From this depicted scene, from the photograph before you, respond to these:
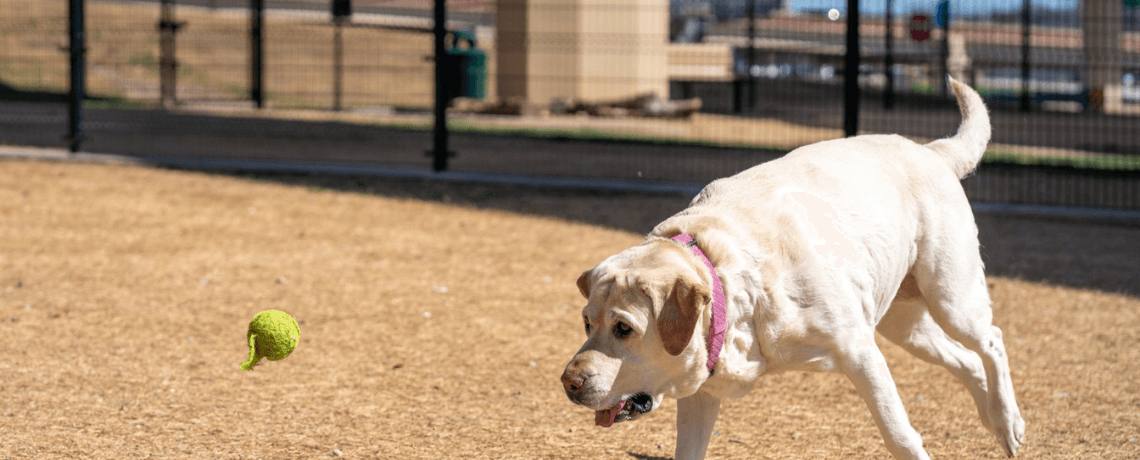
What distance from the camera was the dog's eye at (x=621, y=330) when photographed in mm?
3262

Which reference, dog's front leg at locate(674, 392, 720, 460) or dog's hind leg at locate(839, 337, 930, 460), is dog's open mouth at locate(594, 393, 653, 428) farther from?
dog's hind leg at locate(839, 337, 930, 460)

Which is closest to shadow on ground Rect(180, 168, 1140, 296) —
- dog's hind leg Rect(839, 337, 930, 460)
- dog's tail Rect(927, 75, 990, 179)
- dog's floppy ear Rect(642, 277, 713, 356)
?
dog's tail Rect(927, 75, 990, 179)

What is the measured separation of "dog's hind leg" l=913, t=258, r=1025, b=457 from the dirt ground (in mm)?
282

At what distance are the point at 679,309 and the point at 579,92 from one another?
18.0 metres

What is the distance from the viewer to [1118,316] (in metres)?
6.92

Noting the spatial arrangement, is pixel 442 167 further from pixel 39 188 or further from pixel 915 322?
pixel 915 322

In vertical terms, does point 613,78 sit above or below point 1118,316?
above

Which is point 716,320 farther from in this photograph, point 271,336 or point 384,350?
point 384,350

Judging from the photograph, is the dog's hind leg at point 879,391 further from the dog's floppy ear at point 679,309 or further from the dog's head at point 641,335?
the dog's floppy ear at point 679,309

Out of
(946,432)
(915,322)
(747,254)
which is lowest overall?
(946,432)

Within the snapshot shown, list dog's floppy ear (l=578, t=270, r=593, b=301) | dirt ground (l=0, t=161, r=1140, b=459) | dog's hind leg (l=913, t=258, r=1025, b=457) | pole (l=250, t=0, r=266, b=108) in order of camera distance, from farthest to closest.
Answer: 1. pole (l=250, t=0, r=266, b=108)
2. dirt ground (l=0, t=161, r=1140, b=459)
3. dog's hind leg (l=913, t=258, r=1025, b=457)
4. dog's floppy ear (l=578, t=270, r=593, b=301)

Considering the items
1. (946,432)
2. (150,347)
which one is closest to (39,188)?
(150,347)

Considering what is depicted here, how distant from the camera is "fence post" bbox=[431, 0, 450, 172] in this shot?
12461mm

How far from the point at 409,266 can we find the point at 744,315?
503cm
